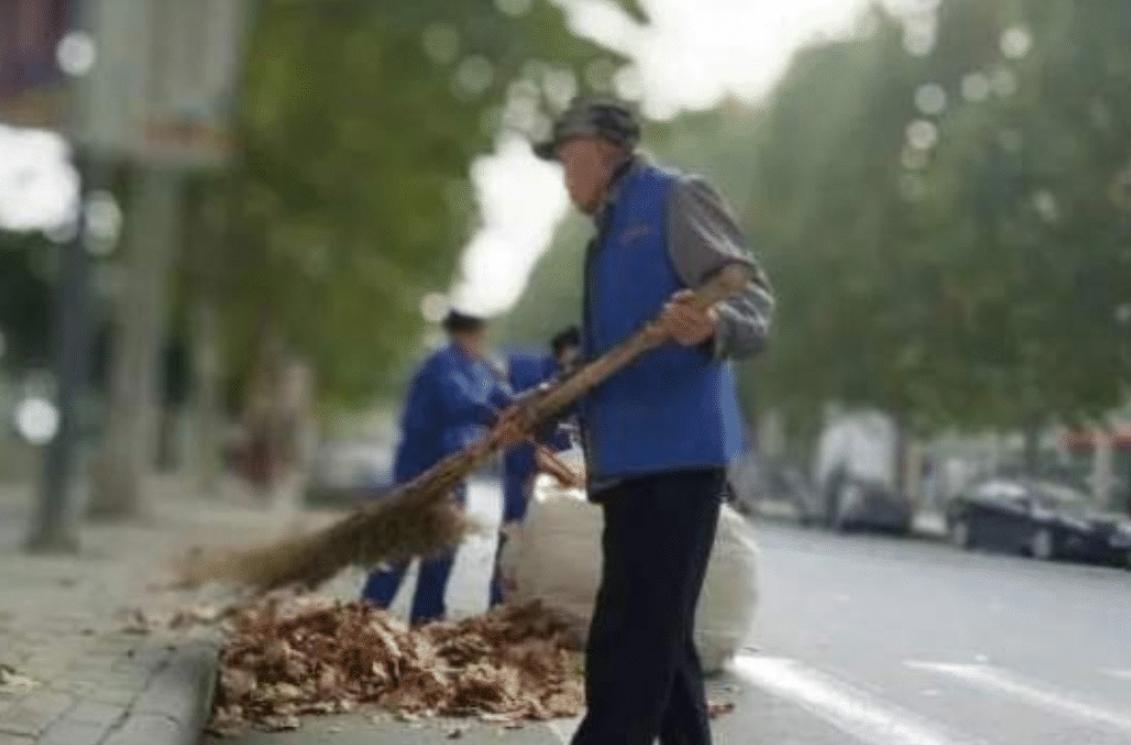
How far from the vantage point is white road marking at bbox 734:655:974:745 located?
6.06 meters

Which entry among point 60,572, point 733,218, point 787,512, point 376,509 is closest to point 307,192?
point 60,572

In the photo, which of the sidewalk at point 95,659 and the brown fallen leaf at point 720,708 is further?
the brown fallen leaf at point 720,708

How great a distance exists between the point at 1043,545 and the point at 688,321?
2.77m

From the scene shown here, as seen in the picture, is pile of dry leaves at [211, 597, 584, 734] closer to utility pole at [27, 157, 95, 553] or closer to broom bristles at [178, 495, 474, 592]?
broom bristles at [178, 495, 474, 592]

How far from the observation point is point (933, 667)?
264 inches

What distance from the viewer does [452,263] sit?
32375 mm

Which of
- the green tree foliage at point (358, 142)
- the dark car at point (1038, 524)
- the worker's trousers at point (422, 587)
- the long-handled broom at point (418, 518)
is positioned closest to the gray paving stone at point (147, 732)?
the long-handled broom at point (418, 518)

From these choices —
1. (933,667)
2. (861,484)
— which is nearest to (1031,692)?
(933,667)

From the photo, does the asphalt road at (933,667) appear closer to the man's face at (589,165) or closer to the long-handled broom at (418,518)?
the long-handled broom at (418,518)

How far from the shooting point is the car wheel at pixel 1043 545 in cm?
674

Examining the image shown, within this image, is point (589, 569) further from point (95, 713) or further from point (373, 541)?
point (95, 713)

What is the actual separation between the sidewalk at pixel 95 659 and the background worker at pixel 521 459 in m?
1.23

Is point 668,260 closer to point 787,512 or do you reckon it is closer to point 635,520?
point 635,520

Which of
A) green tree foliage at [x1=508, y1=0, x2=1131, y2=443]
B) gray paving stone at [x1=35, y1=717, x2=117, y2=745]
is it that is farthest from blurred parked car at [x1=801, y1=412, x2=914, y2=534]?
gray paving stone at [x1=35, y1=717, x2=117, y2=745]
